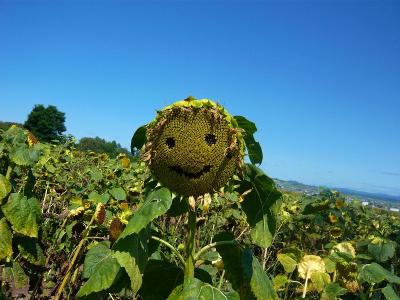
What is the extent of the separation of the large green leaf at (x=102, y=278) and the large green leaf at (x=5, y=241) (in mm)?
883

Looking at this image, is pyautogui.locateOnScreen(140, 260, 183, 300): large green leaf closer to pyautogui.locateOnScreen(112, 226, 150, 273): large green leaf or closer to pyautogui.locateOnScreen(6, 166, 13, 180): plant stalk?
pyautogui.locateOnScreen(112, 226, 150, 273): large green leaf

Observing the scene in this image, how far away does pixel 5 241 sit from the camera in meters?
2.53

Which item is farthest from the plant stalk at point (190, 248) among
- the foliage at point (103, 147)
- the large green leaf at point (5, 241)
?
the foliage at point (103, 147)

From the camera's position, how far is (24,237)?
2.72 m

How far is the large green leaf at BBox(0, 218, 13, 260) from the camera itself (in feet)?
8.30

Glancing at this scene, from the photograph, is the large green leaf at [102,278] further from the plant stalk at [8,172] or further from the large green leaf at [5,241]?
the plant stalk at [8,172]

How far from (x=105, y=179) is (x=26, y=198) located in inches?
130

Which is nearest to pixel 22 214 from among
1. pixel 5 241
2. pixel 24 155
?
pixel 5 241

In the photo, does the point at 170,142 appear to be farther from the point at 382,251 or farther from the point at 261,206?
the point at 382,251

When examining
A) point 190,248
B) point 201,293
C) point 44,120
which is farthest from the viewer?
point 44,120

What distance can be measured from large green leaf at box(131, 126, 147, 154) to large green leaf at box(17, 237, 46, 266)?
1102 mm

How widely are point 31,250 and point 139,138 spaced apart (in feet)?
3.92

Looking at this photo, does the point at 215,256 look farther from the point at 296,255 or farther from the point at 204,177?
the point at 204,177

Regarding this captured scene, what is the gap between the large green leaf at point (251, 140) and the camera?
6.14 feet
